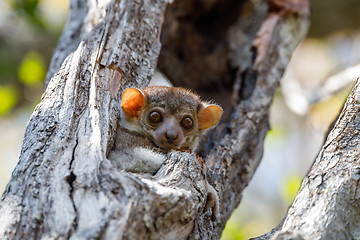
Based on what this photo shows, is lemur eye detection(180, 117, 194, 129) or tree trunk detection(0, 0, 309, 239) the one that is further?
lemur eye detection(180, 117, 194, 129)

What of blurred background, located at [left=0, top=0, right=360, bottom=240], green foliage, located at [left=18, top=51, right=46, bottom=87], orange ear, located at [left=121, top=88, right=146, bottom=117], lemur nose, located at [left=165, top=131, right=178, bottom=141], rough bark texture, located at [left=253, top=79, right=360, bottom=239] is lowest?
rough bark texture, located at [left=253, top=79, right=360, bottom=239]

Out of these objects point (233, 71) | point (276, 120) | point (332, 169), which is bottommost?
point (332, 169)

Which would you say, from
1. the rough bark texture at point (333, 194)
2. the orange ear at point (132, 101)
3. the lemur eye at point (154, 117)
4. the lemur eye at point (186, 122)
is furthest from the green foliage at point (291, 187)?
the rough bark texture at point (333, 194)

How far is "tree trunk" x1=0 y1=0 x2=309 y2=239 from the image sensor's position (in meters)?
2.12

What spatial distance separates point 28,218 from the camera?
7.06ft

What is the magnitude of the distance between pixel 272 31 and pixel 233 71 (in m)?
0.66

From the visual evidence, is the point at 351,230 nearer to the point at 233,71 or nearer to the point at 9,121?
the point at 233,71

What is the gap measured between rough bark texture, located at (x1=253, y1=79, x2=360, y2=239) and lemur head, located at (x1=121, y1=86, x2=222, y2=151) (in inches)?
54.6

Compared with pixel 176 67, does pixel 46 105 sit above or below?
below

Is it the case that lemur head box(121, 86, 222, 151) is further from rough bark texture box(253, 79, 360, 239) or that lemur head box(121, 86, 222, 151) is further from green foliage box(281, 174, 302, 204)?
green foliage box(281, 174, 302, 204)

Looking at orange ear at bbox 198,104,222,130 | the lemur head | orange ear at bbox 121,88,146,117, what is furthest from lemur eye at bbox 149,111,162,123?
orange ear at bbox 198,104,222,130

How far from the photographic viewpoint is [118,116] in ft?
11.6

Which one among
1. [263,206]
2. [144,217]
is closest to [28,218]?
[144,217]

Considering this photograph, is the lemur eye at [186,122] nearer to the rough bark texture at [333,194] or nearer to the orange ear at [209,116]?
the orange ear at [209,116]
